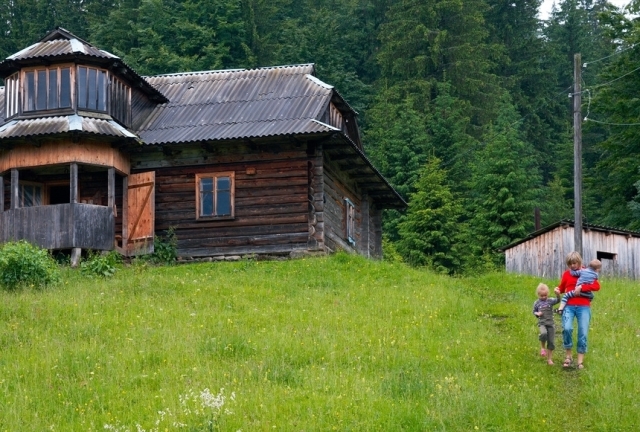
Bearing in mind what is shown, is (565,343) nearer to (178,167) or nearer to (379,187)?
(178,167)

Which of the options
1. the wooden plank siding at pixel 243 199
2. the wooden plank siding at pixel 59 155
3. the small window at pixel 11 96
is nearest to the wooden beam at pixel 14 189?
the wooden plank siding at pixel 59 155

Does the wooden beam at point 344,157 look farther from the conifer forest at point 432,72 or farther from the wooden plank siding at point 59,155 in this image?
the conifer forest at point 432,72

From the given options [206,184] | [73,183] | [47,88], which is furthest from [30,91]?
[206,184]

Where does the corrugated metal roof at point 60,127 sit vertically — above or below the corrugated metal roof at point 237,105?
below

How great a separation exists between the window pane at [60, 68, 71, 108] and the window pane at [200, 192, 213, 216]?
4427 millimetres

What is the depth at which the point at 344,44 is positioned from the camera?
67125 mm

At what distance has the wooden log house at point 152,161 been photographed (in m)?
27.8

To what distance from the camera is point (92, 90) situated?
28.5 meters

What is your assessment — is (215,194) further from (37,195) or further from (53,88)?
(37,195)

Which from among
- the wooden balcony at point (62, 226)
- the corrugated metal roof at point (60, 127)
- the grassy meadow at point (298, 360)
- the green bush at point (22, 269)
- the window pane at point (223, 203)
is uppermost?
the corrugated metal roof at point (60, 127)

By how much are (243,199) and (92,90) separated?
5020 millimetres

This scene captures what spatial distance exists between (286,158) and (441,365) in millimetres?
13148

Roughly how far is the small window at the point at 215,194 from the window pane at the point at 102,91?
3.20 m

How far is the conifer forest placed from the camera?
44875 millimetres
